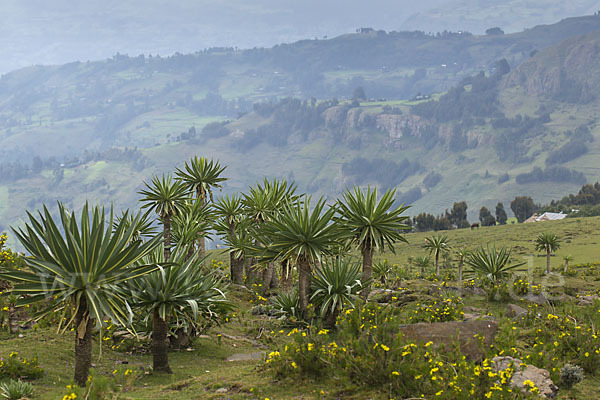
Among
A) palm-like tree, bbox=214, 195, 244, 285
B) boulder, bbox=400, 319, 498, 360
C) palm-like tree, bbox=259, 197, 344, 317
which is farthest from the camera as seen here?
palm-like tree, bbox=214, 195, 244, 285

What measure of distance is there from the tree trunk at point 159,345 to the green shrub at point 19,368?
236 centimetres

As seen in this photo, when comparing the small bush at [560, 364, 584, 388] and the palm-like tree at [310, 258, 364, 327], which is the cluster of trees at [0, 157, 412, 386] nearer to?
the palm-like tree at [310, 258, 364, 327]

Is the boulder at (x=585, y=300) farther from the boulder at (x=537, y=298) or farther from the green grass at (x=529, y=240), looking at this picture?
the green grass at (x=529, y=240)

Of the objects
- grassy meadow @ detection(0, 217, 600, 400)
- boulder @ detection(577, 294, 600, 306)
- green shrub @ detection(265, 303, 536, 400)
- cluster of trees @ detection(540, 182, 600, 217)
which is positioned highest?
cluster of trees @ detection(540, 182, 600, 217)

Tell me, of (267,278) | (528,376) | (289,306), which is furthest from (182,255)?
(267,278)

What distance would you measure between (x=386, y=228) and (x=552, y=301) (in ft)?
23.3

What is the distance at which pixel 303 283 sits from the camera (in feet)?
56.6

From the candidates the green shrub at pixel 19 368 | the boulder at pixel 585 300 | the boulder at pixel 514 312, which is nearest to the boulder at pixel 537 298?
the boulder at pixel 585 300

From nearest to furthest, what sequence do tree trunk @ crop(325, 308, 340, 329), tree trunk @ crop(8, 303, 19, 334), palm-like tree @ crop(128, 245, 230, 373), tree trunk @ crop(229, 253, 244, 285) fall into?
palm-like tree @ crop(128, 245, 230, 373)
tree trunk @ crop(8, 303, 19, 334)
tree trunk @ crop(325, 308, 340, 329)
tree trunk @ crop(229, 253, 244, 285)

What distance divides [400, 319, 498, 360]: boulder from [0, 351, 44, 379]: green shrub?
7.75 metres

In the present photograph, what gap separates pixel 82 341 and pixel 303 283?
311 inches

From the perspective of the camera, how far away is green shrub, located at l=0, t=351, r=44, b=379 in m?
11.1

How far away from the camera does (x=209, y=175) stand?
97.8 ft

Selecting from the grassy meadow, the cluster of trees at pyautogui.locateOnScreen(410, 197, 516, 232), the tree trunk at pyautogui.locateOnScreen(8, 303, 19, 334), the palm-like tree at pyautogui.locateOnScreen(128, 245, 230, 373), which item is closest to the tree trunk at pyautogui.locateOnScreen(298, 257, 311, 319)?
the grassy meadow
